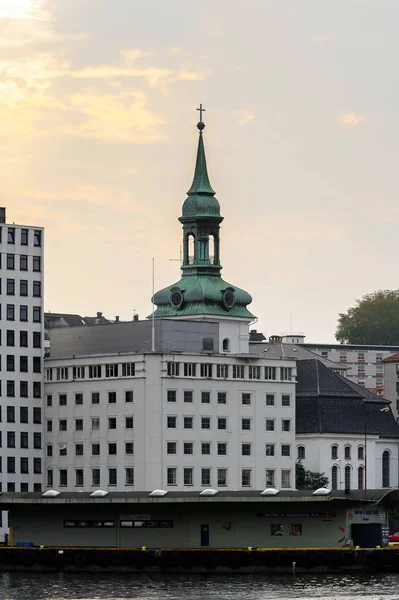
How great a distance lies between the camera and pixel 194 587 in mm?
176000

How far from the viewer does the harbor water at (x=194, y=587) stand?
16738 centimetres

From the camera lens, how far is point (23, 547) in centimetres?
19812

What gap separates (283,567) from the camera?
620ft

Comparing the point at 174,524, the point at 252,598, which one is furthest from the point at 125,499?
the point at 252,598

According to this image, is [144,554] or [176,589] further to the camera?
[144,554]

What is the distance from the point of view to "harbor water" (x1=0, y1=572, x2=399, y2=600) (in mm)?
167375

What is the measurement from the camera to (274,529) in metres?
197

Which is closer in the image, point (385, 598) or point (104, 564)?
point (385, 598)

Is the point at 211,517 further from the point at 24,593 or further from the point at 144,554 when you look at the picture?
the point at 24,593

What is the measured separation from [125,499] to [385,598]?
3828cm

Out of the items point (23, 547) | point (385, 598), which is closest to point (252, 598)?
point (385, 598)

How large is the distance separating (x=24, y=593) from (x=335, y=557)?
103 feet

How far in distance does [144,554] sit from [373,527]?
21.5 metres

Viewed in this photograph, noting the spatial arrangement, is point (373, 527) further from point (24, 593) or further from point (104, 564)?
point (24, 593)
